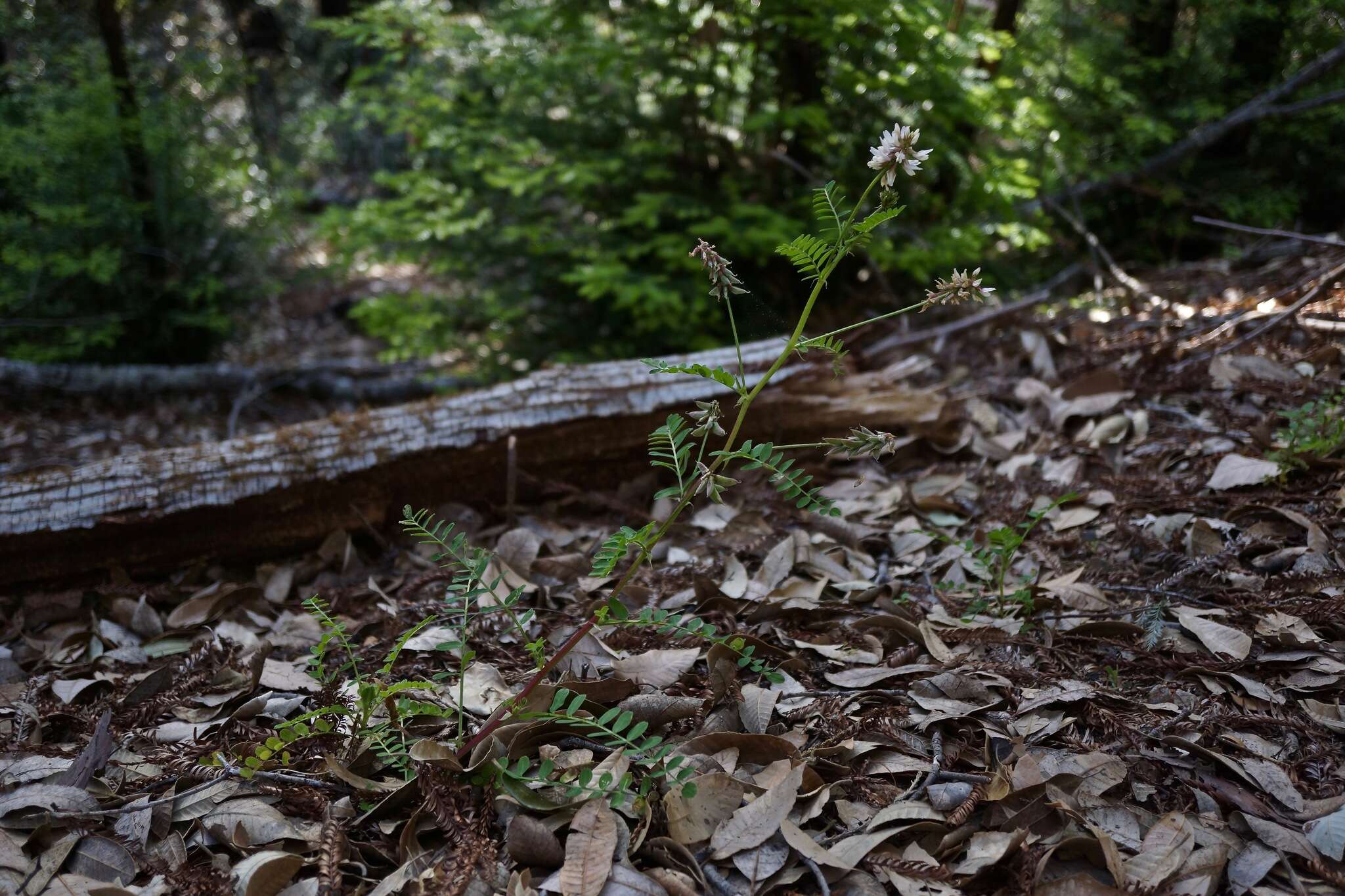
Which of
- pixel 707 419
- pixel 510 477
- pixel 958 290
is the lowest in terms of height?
pixel 510 477

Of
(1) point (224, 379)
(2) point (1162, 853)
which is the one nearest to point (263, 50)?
(1) point (224, 379)

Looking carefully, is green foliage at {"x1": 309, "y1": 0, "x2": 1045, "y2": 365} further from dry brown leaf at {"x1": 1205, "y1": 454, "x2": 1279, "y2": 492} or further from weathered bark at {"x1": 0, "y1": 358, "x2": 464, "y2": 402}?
dry brown leaf at {"x1": 1205, "y1": 454, "x2": 1279, "y2": 492}

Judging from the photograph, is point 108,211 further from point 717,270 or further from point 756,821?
point 756,821

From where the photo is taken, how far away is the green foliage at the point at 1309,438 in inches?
83.5

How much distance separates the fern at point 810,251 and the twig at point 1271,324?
83.7 inches

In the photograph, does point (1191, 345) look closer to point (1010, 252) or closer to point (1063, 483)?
point (1063, 483)

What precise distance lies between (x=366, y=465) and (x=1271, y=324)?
2.90 metres

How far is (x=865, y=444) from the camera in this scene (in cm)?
135

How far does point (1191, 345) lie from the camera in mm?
3076

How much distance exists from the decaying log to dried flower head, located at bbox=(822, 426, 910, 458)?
1419 mm

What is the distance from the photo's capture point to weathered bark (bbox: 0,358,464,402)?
4.79 m

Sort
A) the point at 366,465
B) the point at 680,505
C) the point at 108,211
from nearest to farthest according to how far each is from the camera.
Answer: the point at 680,505 → the point at 366,465 → the point at 108,211

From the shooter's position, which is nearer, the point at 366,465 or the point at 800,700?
the point at 800,700

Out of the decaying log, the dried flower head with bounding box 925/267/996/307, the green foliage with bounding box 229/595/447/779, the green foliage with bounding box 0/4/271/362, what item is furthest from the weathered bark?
the dried flower head with bounding box 925/267/996/307
